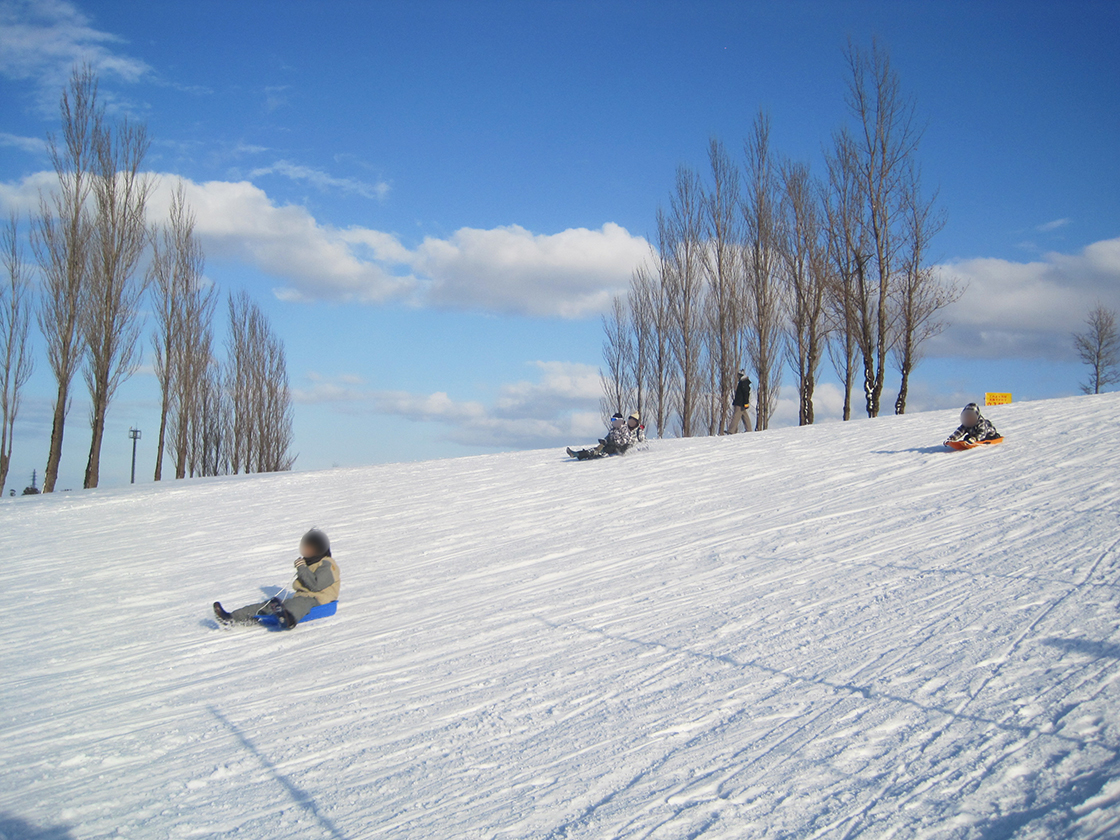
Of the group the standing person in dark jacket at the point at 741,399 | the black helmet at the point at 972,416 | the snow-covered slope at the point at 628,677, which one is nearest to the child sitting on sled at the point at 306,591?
the snow-covered slope at the point at 628,677

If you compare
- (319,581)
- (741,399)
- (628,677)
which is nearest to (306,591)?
(319,581)

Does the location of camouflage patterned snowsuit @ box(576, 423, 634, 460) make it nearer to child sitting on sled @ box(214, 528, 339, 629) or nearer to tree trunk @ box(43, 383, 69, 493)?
child sitting on sled @ box(214, 528, 339, 629)

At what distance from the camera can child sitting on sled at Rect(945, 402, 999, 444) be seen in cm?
1121

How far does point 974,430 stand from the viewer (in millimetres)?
11266

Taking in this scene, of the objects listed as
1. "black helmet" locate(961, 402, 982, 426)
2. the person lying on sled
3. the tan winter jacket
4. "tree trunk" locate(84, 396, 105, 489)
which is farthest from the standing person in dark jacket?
"tree trunk" locate(84, 396, 105, 489)

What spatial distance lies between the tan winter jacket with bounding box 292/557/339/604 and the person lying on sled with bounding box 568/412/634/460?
9.72 metres

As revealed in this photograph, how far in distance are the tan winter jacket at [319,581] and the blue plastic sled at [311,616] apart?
0.17ft

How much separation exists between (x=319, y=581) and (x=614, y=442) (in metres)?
9.97

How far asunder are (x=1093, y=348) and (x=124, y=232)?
4041 centimetres

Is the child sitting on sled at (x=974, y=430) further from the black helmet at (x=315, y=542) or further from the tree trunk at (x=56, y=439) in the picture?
the tree trunk at (x=56, y=439)

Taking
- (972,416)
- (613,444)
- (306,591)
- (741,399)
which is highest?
(741,399)

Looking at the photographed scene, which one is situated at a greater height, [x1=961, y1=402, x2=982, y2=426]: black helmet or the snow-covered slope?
[x1=961, y1=402, x2=982, y2=426]: black helmet

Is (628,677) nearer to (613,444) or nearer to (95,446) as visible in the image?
(613,444)

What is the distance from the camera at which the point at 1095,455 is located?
9477 millimetres
